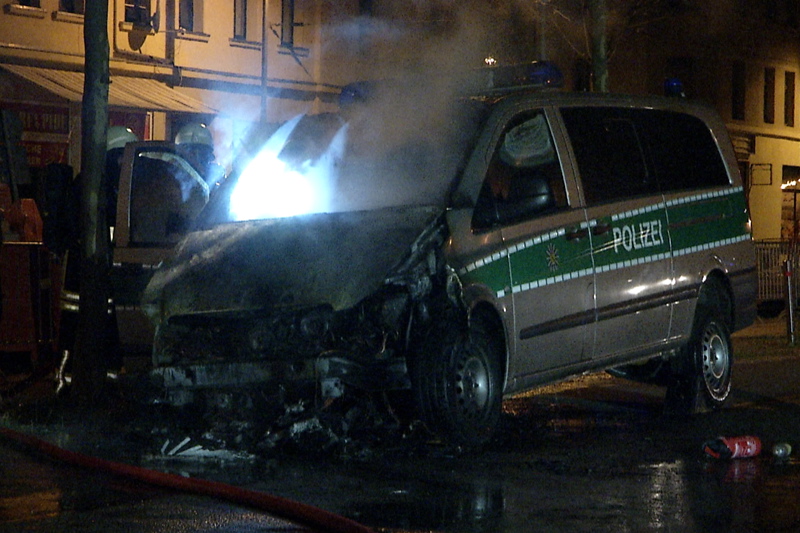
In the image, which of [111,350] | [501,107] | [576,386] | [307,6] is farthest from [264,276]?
[307,6]

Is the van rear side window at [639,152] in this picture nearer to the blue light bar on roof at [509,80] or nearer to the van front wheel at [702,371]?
the blue light bar on roof at [509,80]

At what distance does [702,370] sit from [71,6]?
18.7 metres

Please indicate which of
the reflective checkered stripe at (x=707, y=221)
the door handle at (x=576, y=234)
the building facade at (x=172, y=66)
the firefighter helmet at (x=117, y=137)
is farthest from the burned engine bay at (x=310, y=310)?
the building facade at (x=172, y=66)

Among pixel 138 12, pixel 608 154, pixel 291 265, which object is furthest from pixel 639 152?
pixel 138 12

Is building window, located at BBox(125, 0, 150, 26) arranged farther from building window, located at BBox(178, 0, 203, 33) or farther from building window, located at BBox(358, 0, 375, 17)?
building window, located at BBox(358, 0, 375, 17)

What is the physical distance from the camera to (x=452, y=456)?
7086mm

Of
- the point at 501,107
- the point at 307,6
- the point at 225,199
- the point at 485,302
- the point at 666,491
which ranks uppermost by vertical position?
the point at 307,6

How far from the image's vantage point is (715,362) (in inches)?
363

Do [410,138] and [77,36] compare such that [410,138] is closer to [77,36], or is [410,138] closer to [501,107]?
[501,107]

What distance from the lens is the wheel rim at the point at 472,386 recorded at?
701 centimetres

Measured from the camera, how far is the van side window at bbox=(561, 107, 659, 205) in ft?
26.6

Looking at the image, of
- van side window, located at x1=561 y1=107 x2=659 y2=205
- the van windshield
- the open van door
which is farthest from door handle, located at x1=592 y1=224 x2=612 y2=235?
the open van door

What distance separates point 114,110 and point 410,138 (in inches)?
702

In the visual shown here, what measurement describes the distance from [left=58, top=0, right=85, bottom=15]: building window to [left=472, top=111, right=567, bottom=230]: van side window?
61.0 ft
